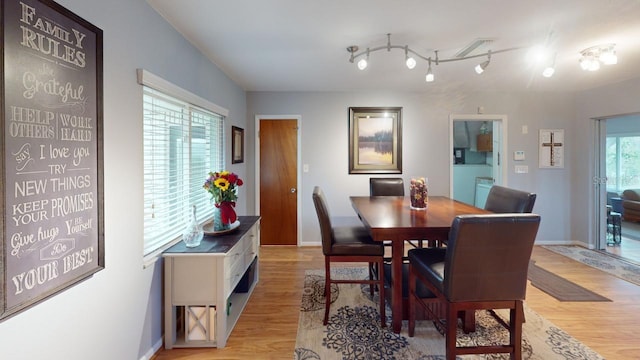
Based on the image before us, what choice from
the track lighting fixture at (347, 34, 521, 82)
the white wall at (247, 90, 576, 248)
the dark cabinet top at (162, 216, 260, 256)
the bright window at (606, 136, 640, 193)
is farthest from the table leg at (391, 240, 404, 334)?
the bright window at (606, 136, 640, 193)

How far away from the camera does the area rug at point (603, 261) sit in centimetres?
339

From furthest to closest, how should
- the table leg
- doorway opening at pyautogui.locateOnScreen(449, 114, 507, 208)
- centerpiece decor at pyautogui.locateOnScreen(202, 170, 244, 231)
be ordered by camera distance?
doorway opening at pyautogui.locateOnScreen(449, 114, 507, 208) → centerpiece decor at pyautogui.locateOnScreen(202, 170, 244, 231) → the table leg

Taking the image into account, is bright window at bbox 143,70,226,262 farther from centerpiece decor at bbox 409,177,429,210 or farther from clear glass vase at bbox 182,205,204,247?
centerpiece decor at bbox 409,177,429,210

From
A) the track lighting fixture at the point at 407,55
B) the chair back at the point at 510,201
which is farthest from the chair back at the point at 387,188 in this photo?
the track lighting fixture at the point at 407,55

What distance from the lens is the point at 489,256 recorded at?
1640 mm

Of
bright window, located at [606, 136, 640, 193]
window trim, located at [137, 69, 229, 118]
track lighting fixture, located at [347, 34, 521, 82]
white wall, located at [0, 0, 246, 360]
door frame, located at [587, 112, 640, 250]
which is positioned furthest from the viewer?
bright window, located at [606, 136, 640, 193]

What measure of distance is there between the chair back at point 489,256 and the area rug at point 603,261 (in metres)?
2.76

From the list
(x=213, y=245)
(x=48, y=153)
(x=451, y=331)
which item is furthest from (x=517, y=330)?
(x=48, y=153)

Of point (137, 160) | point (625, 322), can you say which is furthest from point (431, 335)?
point (137, 160)

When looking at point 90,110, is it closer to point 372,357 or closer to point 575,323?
point 372,357

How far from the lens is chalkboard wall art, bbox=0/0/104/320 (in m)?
1.03

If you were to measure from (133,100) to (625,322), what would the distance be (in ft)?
13.1

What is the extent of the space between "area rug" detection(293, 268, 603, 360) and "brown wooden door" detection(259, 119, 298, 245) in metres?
1.97

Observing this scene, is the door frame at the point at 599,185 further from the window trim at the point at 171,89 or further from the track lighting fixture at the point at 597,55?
Result: the window trim at the point at 171,89
